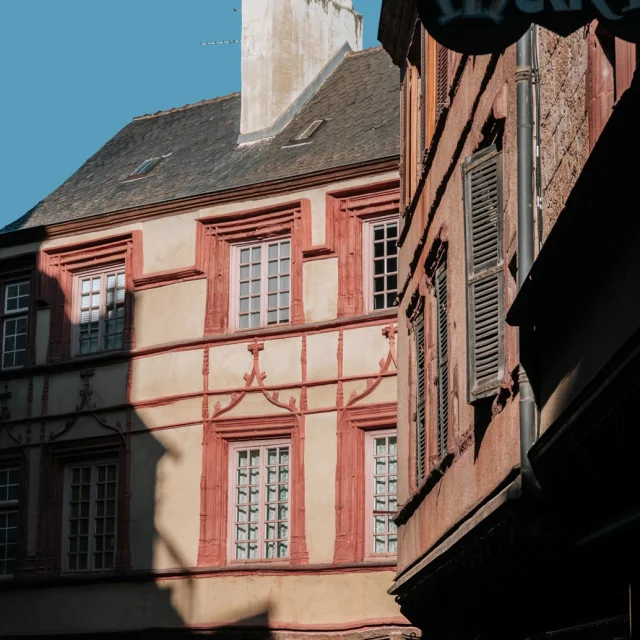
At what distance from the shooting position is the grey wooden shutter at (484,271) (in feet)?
34.2

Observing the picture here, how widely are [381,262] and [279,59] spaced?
5428 mm

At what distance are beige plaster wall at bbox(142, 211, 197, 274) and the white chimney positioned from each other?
97.2 inches

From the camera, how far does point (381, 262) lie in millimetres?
22141

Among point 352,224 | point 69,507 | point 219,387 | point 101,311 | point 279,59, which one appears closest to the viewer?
point 352,224

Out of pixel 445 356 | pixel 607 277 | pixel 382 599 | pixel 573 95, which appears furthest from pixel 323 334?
pixel 607 277

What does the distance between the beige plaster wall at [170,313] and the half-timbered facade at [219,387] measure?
0.10 feet

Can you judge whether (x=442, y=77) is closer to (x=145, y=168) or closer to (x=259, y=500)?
(x=259, y=500)

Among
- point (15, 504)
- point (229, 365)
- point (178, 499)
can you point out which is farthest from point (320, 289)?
point (15, 504)

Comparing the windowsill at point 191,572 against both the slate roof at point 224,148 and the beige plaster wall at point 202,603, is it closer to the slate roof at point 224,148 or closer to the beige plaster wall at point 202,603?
the beige plaster wall at point 202,603

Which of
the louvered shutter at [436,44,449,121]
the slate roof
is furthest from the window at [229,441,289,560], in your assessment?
the louvered shutter at [436,44,449,121]

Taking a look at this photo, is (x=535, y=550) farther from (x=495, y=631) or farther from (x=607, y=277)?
(x=495, y=631)

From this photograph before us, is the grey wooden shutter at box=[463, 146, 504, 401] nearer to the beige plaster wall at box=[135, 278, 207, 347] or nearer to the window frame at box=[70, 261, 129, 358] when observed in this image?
the beige plaster wall at box=[135, 278, 207, 347]

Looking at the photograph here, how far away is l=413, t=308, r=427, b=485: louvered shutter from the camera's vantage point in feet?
48.4

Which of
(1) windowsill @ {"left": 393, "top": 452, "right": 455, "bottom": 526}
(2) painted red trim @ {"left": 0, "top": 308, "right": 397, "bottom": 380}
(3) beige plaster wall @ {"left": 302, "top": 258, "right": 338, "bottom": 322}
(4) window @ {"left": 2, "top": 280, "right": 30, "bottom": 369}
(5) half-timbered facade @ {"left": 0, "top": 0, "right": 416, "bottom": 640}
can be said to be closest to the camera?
(1) windowsill @ {"left": 393, "top": 452, "right": 455, "bottom": 526}
